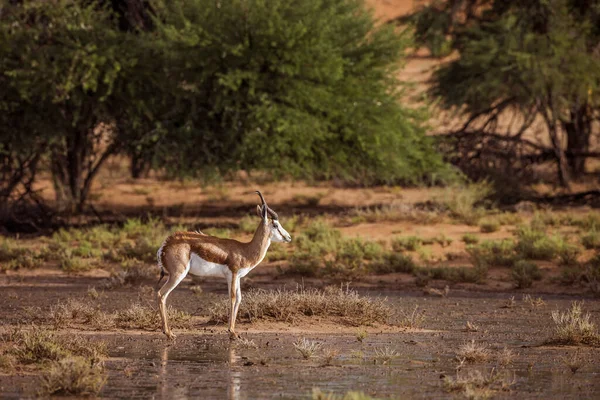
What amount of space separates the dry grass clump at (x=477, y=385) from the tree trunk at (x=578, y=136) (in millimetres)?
23224

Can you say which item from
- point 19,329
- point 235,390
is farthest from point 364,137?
point 235,390

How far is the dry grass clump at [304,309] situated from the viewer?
13.0 metres

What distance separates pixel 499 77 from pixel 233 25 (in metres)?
10.1

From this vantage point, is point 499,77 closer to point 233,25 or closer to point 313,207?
point 313,207

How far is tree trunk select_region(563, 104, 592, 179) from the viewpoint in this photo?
32.5m

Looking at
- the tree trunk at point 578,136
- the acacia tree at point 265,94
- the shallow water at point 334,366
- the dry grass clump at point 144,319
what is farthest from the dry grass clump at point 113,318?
the tree trunk at point 578,136

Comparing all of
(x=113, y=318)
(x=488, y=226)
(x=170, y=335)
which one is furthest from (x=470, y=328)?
(x=488, y=226)

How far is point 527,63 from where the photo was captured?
29.9 m

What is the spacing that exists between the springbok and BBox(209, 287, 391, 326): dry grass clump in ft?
3.96

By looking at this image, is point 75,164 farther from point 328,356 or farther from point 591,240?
point 328,356

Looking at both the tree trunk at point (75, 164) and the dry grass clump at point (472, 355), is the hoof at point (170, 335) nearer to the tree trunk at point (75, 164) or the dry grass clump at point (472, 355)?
the dry grass clump at point (472, 355)

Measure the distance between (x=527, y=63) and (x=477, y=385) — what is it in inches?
848

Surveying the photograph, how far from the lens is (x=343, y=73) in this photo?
81.9 ft

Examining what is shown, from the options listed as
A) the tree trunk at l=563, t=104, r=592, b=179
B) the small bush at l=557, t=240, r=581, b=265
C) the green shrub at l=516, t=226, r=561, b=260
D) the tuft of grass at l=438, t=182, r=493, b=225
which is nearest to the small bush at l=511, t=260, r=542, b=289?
the small bush at l=557, t=240, r=581, b=265
